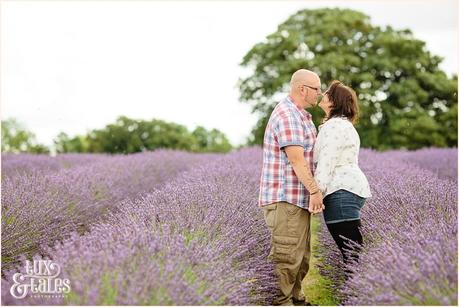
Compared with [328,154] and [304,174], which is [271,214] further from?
[328,154]

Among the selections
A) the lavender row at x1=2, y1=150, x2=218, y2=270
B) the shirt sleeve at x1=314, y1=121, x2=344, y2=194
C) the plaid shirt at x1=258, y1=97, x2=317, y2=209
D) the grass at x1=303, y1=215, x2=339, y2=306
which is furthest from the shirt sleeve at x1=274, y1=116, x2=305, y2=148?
the lavender row at x1=2, y1=150, x2=218, y2=270

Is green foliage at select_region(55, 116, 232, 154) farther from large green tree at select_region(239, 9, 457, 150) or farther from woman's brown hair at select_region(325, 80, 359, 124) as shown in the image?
woman's brown hair at select_region(325, 80, 359, 124)

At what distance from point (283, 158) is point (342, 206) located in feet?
1.43

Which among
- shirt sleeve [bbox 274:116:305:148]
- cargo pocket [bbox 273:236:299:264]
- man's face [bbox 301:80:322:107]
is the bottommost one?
cargo pocket [bbox 273:236:299:264]

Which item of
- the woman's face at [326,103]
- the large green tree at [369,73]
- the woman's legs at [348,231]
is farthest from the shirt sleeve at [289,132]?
the large green tree at [369,73]

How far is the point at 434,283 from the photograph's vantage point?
7.99 ft

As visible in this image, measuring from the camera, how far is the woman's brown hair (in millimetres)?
3553

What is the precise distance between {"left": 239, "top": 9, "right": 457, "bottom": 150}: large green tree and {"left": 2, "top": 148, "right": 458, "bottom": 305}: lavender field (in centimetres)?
1379

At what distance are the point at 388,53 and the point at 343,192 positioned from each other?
1781 centimetres

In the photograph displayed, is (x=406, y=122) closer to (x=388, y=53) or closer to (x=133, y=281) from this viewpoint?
(x=388, y=53)

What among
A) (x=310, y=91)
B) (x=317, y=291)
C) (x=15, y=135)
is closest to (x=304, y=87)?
(x=310, y=91)

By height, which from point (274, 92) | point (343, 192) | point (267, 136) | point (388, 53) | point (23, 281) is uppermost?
point (388, 53)

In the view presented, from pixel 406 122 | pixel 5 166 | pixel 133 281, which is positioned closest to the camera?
pixel 133 281

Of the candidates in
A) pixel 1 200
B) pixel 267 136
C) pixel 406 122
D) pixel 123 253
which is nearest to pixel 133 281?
pixel 123 253
